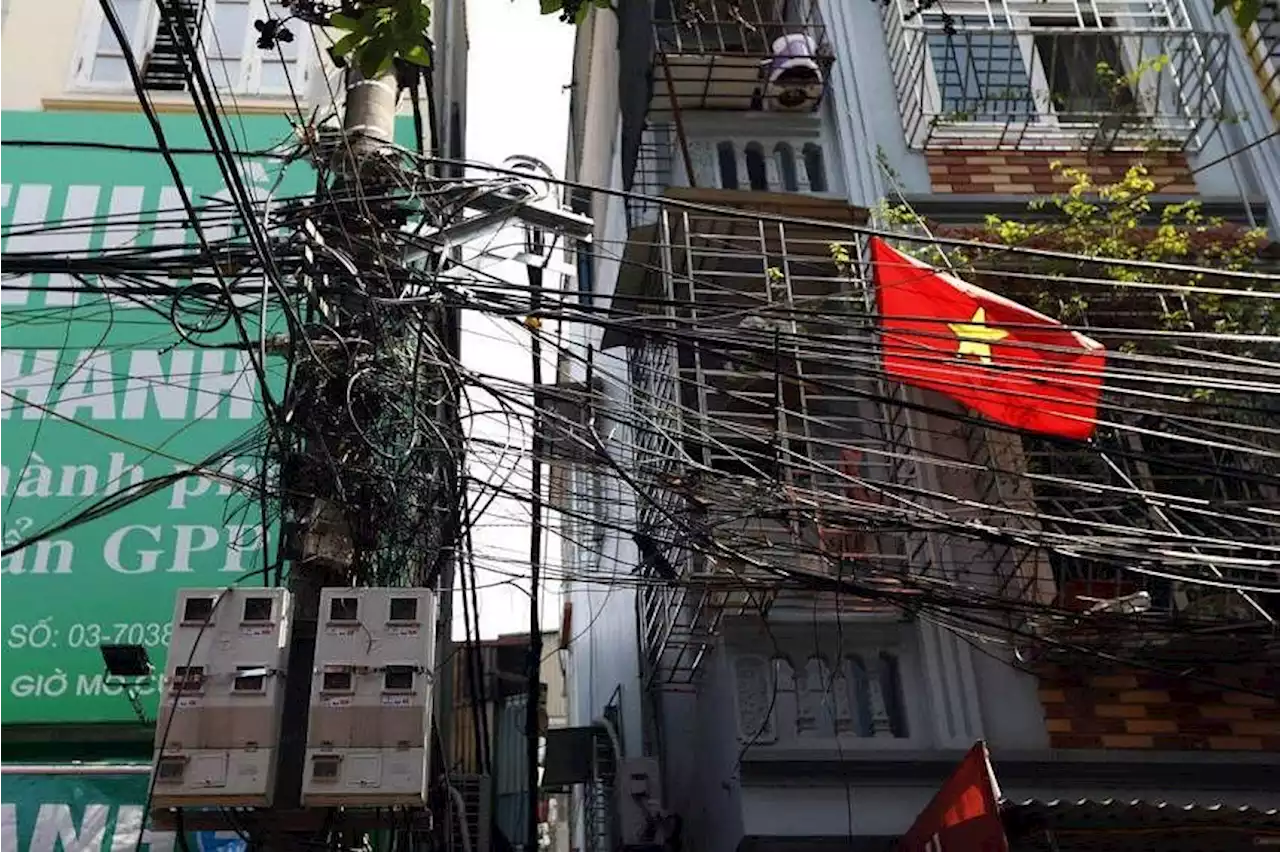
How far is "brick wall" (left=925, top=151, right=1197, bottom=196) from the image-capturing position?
9000mm

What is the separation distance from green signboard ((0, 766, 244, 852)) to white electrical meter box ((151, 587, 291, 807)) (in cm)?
247

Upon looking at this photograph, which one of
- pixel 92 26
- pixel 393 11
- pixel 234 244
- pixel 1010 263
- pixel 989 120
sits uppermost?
pixel 92 26

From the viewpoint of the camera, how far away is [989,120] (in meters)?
9.34

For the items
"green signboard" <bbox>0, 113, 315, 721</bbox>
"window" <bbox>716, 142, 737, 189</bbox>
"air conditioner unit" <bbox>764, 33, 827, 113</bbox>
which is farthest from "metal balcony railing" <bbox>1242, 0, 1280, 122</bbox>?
"green signboard" <bbox>0, 113, 315, 721</bbox>

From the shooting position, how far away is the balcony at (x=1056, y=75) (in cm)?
919

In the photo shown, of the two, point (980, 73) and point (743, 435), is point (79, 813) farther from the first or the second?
point (980, 73)

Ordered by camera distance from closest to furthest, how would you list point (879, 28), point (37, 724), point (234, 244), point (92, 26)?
point (234, 244), point (37, 724), point (879, 28), point (92, 26)

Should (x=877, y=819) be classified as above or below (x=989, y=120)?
below

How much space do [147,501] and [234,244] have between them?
3.58 m

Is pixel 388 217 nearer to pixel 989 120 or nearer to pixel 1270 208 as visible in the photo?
pixel 989 120

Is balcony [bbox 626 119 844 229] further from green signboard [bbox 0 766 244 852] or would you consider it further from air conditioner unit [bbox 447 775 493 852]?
green signboard [bbox 0 766 244 852]

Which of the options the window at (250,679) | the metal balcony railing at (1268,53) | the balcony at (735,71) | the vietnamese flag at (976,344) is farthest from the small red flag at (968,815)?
the metal balcony railing at (1268,53)

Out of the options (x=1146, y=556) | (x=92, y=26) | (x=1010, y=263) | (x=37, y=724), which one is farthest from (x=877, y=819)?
(x=92, y=26)

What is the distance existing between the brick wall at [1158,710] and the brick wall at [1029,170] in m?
3.68
